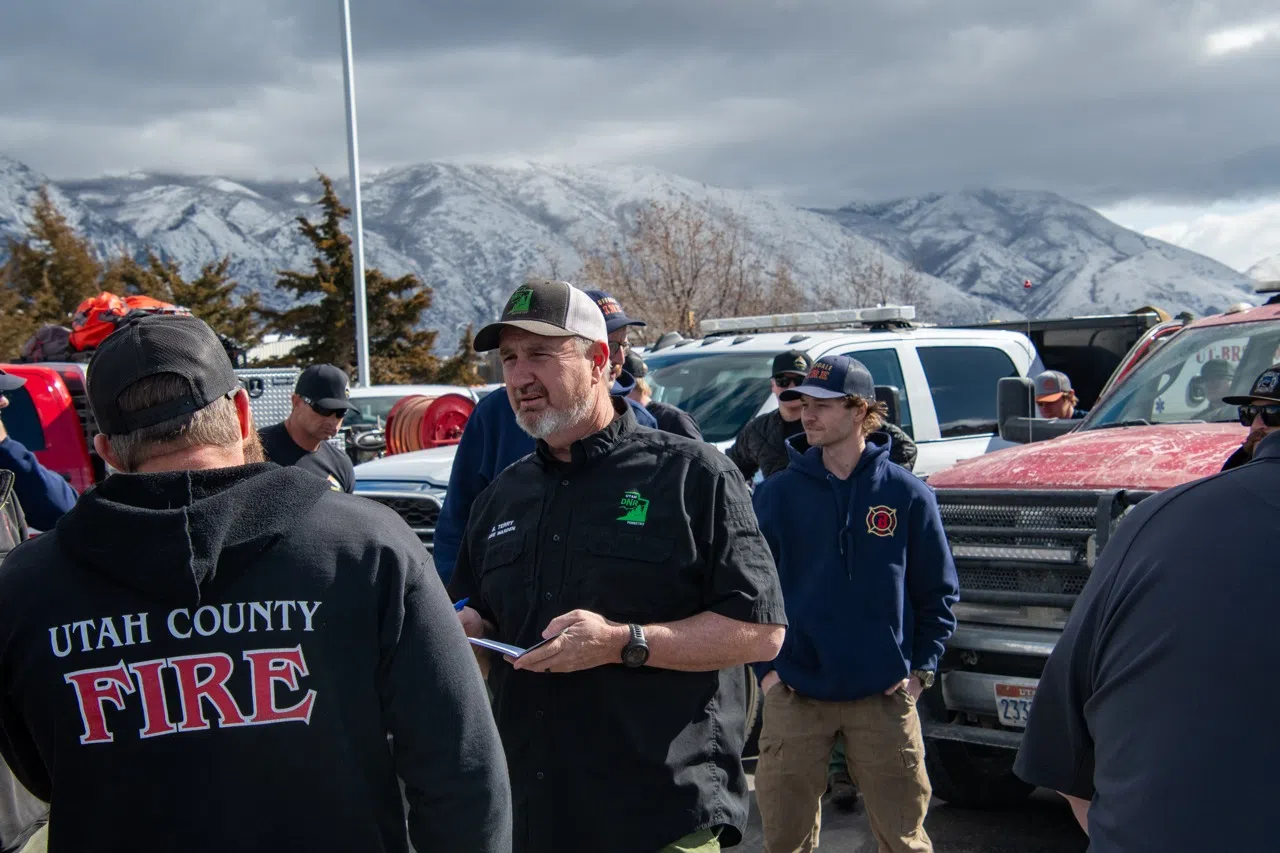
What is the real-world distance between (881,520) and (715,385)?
374cm

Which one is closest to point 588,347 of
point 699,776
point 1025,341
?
point 699,776

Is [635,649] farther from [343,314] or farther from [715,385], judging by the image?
[343,314]

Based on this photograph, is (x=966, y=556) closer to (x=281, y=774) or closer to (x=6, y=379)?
(x=281, y=774)

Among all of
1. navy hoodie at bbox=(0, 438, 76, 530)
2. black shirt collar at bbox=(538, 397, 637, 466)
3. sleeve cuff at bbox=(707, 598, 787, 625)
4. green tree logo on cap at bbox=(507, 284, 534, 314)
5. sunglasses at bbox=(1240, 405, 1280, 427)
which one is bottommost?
navy hoodie at bbox=(0, 438, 76, 530)

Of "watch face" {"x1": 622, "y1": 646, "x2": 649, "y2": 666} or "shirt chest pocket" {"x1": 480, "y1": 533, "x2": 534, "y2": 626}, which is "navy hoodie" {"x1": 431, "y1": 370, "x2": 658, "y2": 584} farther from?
"watch face" {"x1": 622, "y1": 646, "x2": 649, "y2": 666}

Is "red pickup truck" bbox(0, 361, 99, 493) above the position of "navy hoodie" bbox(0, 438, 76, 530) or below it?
below

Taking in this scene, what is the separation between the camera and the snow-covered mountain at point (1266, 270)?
140 inches

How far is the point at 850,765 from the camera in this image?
4.27m

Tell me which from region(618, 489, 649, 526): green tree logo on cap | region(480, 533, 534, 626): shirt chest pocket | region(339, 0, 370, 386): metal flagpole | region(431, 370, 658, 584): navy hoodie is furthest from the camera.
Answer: region(339, 0, 370, 386): metal flagpole

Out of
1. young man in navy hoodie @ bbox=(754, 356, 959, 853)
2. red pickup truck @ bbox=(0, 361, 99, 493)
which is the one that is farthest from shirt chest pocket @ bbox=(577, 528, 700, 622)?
red pickup truck @ bbox=(0, 361, 99, 493)

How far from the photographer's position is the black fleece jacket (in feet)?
6.35

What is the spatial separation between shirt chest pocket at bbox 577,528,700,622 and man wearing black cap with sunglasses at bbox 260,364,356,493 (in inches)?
135

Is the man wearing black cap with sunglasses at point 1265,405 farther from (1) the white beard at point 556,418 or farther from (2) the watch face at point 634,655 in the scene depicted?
(1) the white beard at point 556,418

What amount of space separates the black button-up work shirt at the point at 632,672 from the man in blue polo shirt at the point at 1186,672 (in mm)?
983
